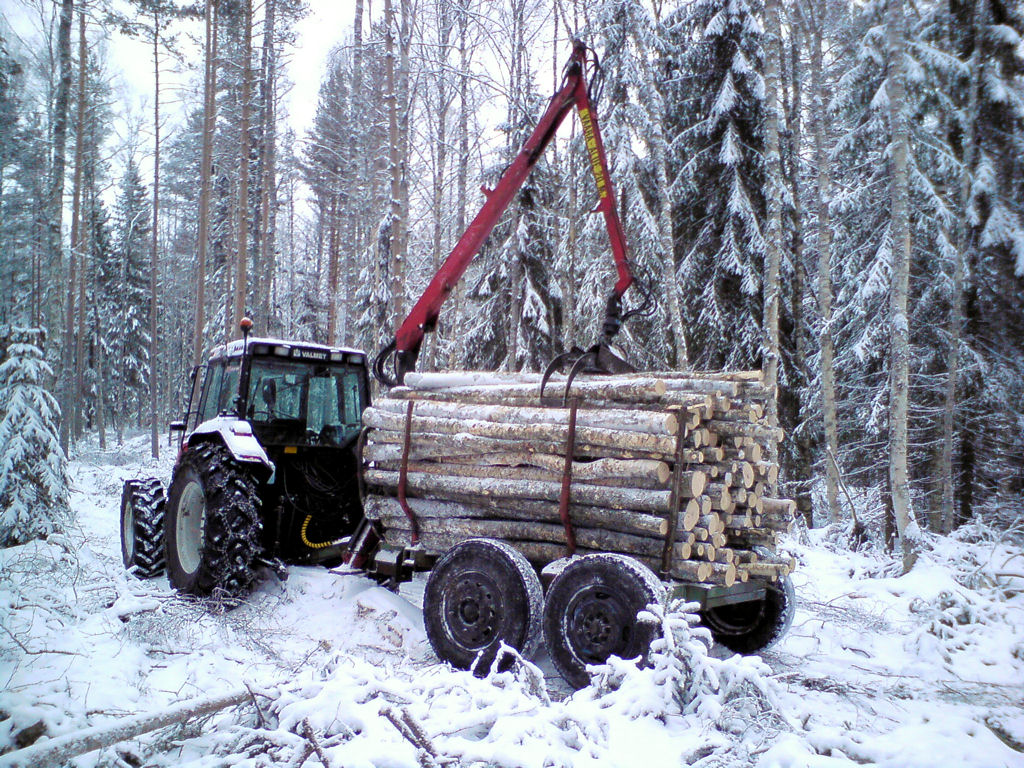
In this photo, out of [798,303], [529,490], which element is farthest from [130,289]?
[529,490]

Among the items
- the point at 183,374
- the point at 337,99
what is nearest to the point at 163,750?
the point at 337,99

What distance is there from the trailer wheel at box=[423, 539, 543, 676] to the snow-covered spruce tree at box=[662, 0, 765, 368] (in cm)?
1031

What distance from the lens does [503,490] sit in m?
5.37

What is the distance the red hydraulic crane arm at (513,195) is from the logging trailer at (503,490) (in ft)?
0.08

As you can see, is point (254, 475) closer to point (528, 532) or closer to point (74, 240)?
point (528, 532)

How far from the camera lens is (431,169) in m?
20.0

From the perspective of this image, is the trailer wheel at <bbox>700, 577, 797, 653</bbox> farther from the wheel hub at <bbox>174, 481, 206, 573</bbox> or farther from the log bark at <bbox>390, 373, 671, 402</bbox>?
the wheel hub at <bbox>174, 481, 206, 573</bbox>

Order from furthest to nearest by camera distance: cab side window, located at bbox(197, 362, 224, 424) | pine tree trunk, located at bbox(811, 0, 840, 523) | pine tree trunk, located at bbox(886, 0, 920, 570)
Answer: pine tree trunk, located at bbox(811, 0, 840, 523) → pine tree trunk, located at bbox(886, 0, 920, 570) → cab side window, located at bbox(197, 362, 224, 424)

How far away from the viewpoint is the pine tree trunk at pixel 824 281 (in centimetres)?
A: 1195

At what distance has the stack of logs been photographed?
4.80 meters

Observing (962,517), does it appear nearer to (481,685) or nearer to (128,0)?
(481,685)

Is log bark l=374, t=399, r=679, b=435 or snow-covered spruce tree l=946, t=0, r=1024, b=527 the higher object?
snow-covered spruce tree l=946, t=0, r=1024, b=527

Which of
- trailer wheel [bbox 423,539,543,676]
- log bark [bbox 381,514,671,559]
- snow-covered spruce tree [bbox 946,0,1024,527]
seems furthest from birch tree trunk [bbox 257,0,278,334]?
snow-covered spruce tree [bbox 946,0,1024,527]

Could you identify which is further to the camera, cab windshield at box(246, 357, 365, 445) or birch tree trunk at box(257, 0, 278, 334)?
birch tree trunk at box(257, 0, 278, 334)
